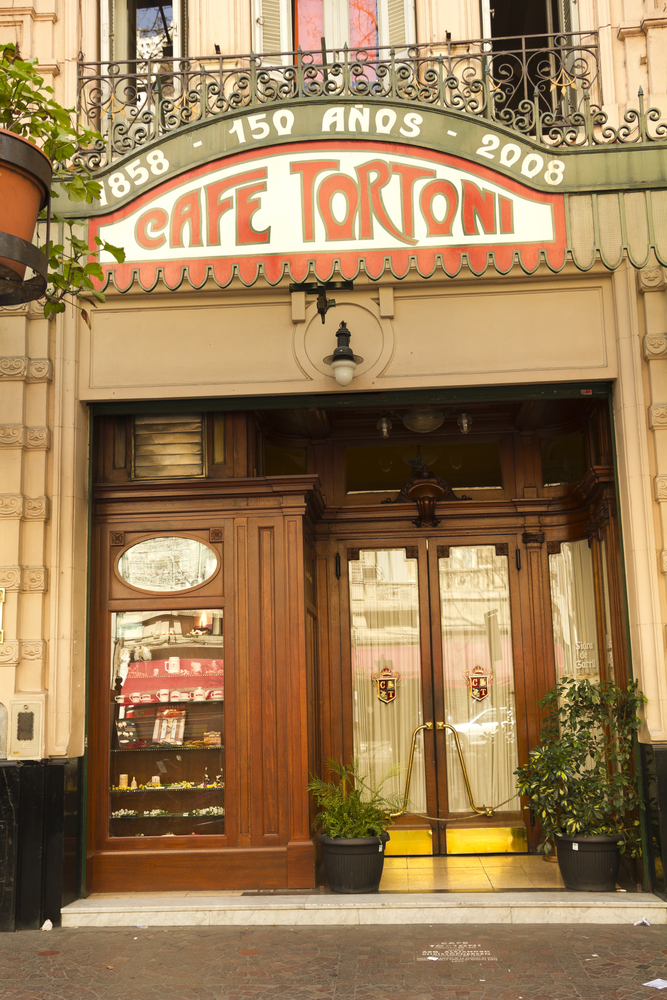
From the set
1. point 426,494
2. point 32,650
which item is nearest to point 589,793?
point 426,494

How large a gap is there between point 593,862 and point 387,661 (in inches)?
110

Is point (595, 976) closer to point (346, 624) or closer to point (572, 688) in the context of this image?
point (572, 688)

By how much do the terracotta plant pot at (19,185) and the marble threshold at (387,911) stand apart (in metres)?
4.79

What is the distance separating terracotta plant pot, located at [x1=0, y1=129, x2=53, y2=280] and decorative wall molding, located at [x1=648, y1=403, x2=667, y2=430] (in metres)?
4.79

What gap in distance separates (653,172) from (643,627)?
3.31 metres

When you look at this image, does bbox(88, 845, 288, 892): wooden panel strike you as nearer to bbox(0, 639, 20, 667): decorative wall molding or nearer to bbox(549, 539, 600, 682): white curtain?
bbox(0, 639, 20, 667): decorative wall molding

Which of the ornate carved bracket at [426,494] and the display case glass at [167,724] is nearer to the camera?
the display case glass at [167,724]

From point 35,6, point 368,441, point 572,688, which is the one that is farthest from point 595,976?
point 35,6

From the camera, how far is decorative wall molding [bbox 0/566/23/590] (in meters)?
7.17

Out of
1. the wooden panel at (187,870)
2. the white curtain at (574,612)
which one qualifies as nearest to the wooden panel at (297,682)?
the wooden panel at (187,870)

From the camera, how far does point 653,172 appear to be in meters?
5.80

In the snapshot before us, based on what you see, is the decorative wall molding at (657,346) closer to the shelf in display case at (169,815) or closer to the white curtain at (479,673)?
the white curtain at (479,673)

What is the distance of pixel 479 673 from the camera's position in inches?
360

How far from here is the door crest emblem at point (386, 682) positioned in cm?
912
